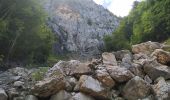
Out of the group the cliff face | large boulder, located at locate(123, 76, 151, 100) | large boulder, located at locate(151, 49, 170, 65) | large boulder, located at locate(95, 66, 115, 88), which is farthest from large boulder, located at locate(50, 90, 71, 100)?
the cliff face

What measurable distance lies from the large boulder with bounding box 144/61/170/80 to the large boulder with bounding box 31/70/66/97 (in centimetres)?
518

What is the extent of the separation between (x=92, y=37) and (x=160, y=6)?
6501cm

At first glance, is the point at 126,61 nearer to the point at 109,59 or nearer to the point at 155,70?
the point at 109,59

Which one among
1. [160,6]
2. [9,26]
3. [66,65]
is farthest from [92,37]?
[66,65]

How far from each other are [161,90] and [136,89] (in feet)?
3.81

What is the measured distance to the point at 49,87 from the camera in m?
14.9

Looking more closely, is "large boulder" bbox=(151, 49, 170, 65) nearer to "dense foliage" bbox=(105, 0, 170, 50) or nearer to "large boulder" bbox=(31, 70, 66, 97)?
"large boulder" bbox=(31, 70, 66, 97)

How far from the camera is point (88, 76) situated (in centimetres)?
1570

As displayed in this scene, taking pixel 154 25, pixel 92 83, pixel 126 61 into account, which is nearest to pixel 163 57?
pixel 126 61

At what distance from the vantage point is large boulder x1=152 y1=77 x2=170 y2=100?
14953 millimetres

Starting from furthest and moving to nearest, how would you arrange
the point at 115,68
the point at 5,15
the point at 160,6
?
the point at 160,6 → the point at 5,15 → the point at 115,68

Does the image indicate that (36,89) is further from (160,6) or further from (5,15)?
(160,6)

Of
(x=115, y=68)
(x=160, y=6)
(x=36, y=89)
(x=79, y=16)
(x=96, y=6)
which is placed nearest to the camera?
(x=36, y=89)

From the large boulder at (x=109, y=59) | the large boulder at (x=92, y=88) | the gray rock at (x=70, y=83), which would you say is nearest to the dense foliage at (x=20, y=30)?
the large boulder at (x=109, y=59)
